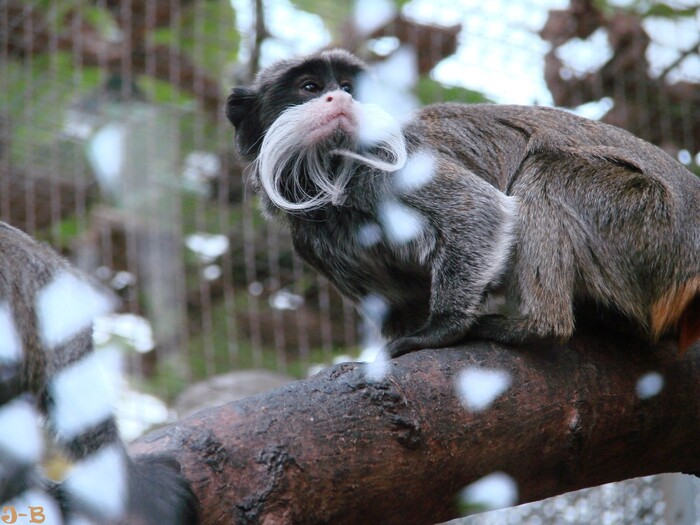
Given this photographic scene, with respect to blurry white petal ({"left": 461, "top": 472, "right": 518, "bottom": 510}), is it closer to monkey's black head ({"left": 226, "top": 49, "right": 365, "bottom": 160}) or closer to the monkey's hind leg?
the monkey's hind leg

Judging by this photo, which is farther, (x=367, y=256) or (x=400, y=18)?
(x=400, y=18)

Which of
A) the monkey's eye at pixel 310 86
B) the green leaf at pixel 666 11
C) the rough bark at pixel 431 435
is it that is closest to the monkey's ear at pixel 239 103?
the monkey's eye at pixel 310 86

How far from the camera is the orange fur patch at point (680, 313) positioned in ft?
11.0

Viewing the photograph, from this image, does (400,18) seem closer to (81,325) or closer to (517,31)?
(517,31)

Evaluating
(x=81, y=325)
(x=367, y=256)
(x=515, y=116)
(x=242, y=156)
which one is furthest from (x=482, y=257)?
(x=81, y=325)

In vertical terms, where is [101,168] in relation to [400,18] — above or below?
below

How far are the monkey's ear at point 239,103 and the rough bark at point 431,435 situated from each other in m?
1.41

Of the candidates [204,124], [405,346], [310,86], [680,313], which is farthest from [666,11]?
[405,346]

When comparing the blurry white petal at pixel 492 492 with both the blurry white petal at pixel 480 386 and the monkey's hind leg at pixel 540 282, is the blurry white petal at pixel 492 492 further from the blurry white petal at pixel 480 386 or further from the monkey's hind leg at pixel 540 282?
the monkey's hind leg at pixel 540 282

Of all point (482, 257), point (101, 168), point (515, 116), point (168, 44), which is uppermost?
point (515, 116)

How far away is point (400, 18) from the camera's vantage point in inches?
264

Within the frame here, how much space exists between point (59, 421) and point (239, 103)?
6.09 ft

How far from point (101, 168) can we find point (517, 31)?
3.06m

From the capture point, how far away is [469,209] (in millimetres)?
3480
